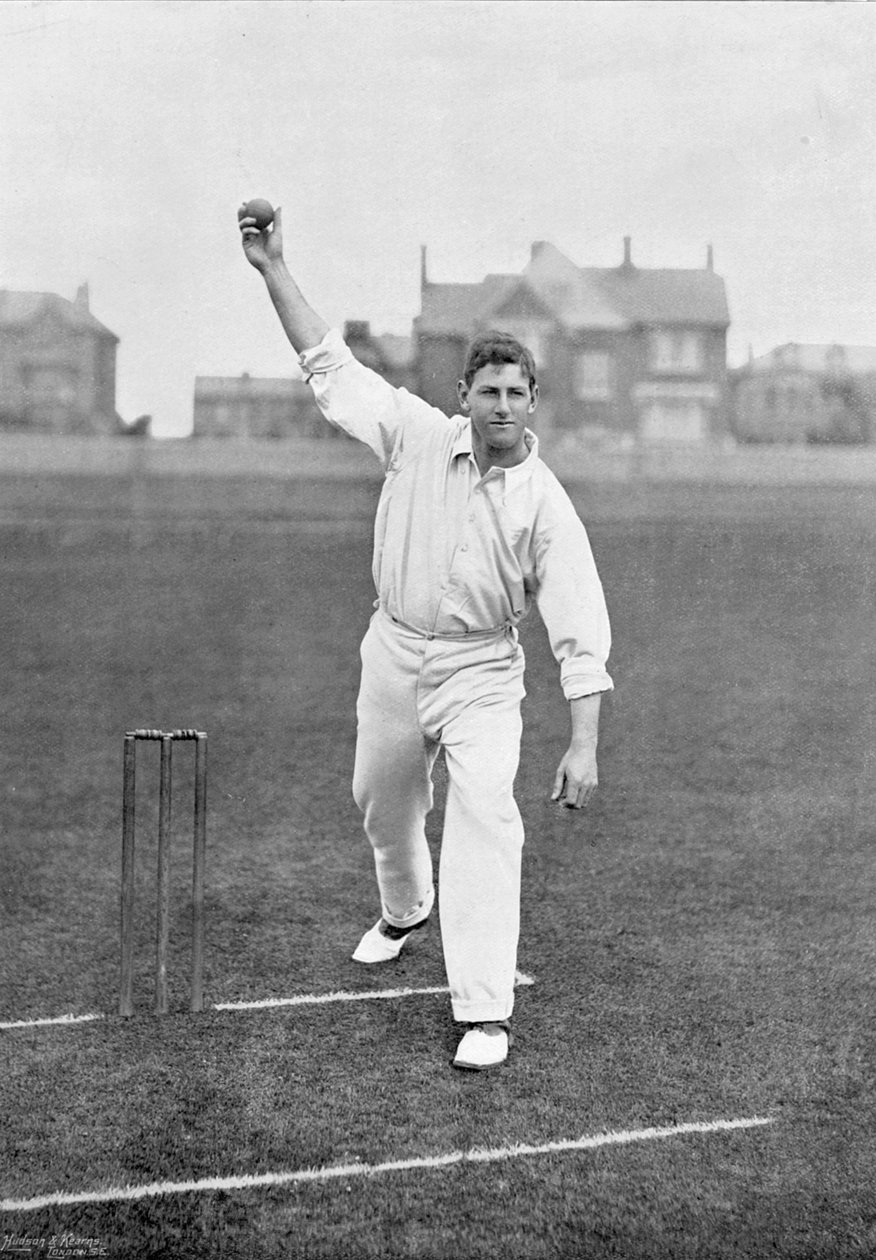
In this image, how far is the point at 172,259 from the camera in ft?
30.4

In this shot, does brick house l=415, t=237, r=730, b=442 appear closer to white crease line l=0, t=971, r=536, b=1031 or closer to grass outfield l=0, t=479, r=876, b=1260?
grass outfield l=0, t=479, r=876, b=1260

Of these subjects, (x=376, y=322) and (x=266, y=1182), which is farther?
(x=376, y=322)

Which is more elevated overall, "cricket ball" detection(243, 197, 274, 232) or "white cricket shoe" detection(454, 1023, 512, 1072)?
"cricket ball" detection(243, 197, 274, 232)

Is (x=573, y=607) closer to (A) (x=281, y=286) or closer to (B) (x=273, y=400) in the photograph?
(A) (x=281, y=286)

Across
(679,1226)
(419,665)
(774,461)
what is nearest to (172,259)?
(419,665)

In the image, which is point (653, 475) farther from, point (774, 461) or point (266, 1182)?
point (266, 1182)

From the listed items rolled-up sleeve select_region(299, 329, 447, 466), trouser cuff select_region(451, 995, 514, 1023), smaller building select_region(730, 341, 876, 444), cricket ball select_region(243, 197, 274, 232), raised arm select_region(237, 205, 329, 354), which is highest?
smaller building select_region(730, 341, 876, 444)

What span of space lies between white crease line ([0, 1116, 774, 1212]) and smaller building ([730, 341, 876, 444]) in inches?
540

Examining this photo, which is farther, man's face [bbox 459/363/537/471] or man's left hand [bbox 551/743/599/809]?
man's face [bbox 459/363/537/471]

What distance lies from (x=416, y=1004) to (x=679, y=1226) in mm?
1436

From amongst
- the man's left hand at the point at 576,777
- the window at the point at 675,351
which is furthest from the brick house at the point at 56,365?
the man's left hand at the point at 576,777

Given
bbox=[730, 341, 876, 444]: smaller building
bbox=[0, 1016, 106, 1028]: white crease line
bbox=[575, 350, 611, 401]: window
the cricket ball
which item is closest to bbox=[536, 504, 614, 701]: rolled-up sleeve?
the cricket ball

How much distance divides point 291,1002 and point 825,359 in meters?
14.5

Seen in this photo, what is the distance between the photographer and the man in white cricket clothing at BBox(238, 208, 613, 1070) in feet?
12.1
